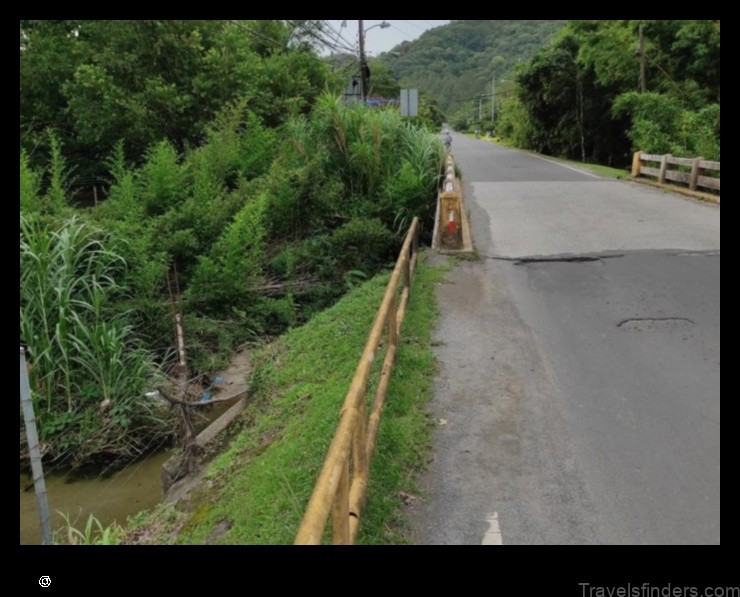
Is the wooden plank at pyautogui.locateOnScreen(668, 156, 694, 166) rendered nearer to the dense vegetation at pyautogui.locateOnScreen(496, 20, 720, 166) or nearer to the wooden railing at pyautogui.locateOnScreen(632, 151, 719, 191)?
the wooden railing at pyautogui.locateOnScreen(632, 151, 719, 191)

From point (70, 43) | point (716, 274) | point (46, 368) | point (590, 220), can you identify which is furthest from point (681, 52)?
point (46, 368)

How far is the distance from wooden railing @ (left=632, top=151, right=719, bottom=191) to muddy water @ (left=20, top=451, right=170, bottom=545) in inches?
511

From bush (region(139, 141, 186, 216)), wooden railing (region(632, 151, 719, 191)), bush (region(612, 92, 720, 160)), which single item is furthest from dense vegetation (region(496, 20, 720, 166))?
bush (region(139, 141, 186, 216))

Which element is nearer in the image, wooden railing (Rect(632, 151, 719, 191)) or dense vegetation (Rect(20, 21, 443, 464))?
dense vegetation (Rect(20, 21, 443, 464))

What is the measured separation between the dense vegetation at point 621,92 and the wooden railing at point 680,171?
955 millimetres

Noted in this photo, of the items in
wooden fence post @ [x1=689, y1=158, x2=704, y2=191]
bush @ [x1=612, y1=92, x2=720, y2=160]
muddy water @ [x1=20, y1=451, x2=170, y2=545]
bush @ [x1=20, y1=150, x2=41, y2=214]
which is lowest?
muddy water @ [x1=20, y1=451, x2=170, y2=545]

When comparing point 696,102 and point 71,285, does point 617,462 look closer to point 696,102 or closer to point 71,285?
point 71,285

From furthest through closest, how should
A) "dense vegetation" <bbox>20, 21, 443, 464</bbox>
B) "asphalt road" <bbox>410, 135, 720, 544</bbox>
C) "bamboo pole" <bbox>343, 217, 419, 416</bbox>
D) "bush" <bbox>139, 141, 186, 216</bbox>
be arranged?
"bush" <bbox>139, 141, 186, 216</bbox>, "dense vegetation" <bbox>20, 21, 443, 464</bbox>, "asphalt road" <bbox>410, 135, 720, 544</bbox>, "bamboo pole" <bbox>343, 217, 419, 416</bbox>

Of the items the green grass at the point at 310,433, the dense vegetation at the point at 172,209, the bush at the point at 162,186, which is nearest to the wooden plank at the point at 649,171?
the dense vegetation at the point at 172,209

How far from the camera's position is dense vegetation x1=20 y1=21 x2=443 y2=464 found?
24.4 feet

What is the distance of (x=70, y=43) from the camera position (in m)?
16.6

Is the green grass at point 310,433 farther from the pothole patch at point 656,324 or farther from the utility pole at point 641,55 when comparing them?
the utility pole at point 641,55

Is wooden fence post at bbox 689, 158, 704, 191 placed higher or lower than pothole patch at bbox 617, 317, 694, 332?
higher

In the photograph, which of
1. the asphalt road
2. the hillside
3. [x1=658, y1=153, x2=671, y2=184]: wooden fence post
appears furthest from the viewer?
the hillside
